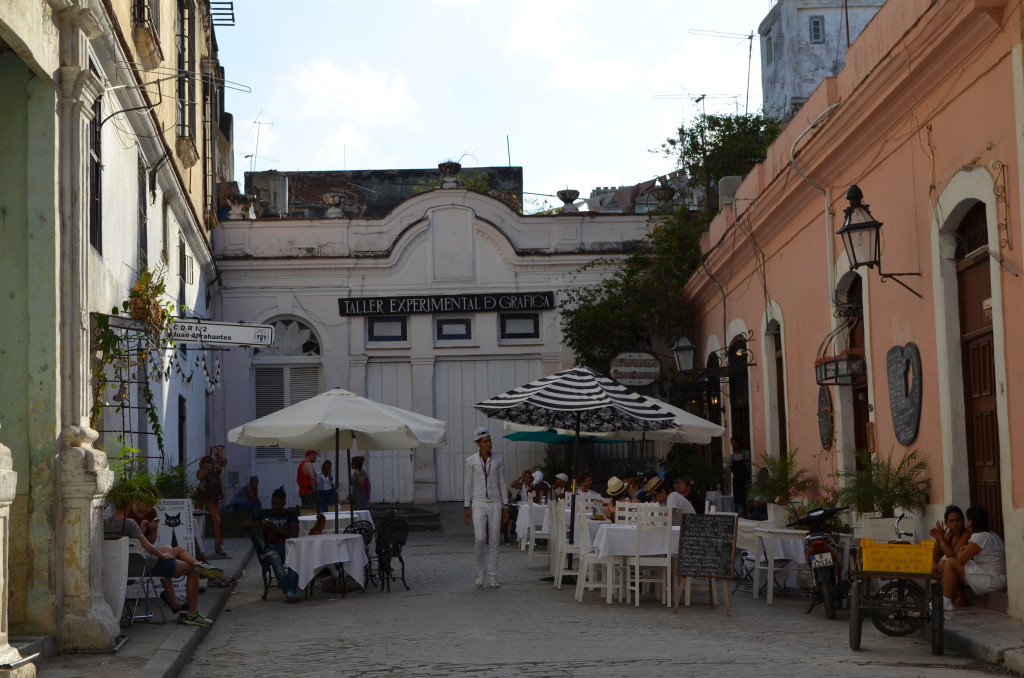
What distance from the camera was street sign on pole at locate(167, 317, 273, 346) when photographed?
45.0 feet

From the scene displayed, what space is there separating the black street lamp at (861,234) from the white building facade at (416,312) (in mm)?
13628

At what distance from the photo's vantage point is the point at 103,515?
9922 millimetres

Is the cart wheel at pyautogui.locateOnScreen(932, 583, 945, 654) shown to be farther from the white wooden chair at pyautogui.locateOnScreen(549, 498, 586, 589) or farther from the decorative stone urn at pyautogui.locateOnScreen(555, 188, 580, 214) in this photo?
the decorative stone urn at pyautogui.locateOnScreen(555, 188, 580, 214)

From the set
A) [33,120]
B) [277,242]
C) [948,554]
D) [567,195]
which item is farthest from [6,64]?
[567,195]

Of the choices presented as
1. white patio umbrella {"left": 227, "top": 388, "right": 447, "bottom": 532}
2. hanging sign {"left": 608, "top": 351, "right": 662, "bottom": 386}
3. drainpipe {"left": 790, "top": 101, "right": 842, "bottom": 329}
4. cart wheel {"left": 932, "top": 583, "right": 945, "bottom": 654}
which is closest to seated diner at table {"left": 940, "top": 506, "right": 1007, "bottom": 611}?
cart wheel {"left": 932, "top": 583, "right": 945, "bottom": 654}

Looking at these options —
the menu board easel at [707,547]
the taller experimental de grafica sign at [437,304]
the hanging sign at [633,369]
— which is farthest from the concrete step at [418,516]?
the menu board easel at [707,547]

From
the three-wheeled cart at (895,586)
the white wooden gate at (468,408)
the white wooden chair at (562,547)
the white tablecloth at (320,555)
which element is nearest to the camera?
the three-wheeled cart at (895,586)

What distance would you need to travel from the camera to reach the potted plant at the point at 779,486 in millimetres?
14570

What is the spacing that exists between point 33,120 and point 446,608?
A: 223 inches

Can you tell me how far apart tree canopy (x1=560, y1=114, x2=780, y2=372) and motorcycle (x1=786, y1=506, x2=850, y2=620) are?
12951 millimetres

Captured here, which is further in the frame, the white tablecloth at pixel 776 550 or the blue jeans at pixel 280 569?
the blue jeans at pixel 280 569

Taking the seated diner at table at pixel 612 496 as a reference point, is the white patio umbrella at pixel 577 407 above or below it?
above

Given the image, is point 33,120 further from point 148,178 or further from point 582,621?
point 148,178

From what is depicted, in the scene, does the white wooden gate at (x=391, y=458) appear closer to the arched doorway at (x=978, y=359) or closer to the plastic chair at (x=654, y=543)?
the plastic chair at (x=654, y=543)
